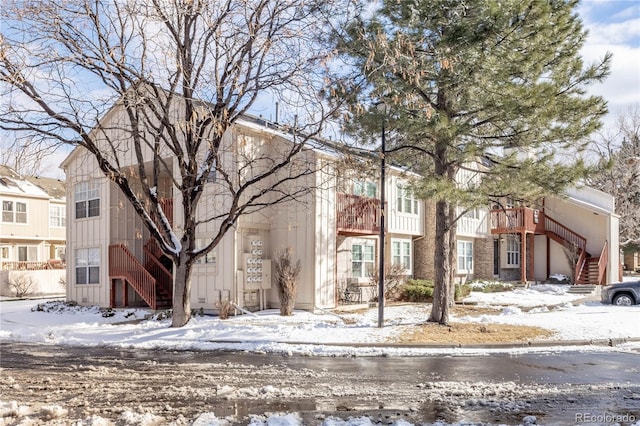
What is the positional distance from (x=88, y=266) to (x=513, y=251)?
77.2 ft

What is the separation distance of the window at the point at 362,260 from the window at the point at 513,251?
42.8ft

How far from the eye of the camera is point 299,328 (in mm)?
15016

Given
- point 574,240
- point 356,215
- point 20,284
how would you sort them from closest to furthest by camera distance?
point 356,215
point 574,240
point 20,284

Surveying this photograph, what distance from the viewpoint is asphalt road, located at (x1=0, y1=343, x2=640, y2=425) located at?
707 cm

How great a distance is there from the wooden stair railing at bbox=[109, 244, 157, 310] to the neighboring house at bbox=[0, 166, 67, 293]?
14.9 metres

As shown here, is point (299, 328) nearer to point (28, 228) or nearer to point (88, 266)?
point (88, 266)

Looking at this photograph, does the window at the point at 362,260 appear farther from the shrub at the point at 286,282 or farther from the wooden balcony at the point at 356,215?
the shrub at the point at 286,282

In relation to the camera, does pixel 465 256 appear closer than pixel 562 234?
Yes

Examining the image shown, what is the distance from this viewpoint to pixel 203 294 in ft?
64.4

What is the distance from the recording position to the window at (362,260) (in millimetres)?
22391

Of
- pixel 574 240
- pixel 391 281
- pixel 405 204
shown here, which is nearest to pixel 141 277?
pixel 391 281

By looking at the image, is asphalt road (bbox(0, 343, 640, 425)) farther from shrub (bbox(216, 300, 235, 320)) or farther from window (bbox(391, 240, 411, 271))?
window (bbox(391, 240, 411, 271))

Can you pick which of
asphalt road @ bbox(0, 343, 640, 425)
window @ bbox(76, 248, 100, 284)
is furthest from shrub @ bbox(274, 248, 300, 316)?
window @ bbox(76, 248, 100, 284)

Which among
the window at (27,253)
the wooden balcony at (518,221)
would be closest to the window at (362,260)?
the wooden balcony at (518,221)
